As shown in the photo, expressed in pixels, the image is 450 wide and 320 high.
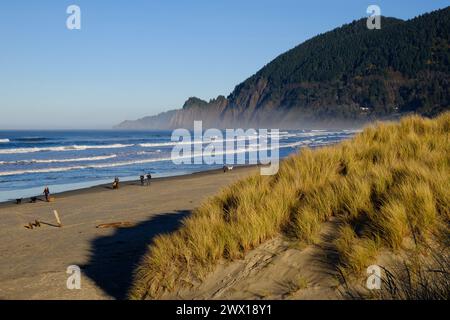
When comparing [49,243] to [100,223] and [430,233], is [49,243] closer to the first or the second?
[100,223]

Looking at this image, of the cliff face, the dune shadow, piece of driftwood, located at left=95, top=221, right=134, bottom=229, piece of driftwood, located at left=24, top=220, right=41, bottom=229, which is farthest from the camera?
the cliff face

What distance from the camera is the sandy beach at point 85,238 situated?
751cm

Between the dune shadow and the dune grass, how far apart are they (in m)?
1.16

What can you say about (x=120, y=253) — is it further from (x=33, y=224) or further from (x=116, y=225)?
(x=33, y=224)

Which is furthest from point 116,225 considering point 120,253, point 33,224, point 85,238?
point 120,253

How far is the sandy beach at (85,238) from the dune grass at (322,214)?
124 centimetres

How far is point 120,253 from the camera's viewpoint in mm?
9273

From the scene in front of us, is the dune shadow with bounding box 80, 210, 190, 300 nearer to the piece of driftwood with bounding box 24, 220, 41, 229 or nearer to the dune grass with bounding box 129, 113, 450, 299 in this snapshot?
the dune grass with bounding box 129, 113, 450, 299

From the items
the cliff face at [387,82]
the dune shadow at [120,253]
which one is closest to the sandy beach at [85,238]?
the dune shadow at [120,253]

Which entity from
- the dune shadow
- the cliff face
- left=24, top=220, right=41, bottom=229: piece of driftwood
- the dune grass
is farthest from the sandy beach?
the cliff face

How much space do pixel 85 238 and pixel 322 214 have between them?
6563 millimetres

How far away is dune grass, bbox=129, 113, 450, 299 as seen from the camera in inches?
210

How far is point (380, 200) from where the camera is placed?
6.10 metres
